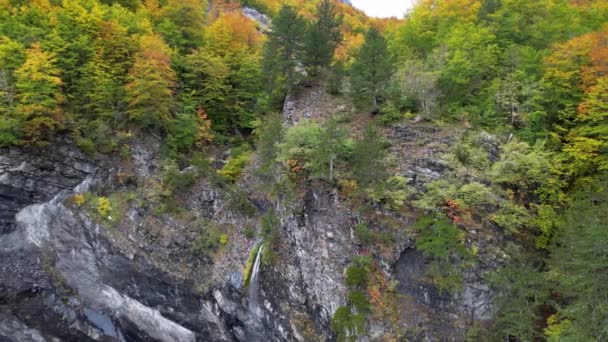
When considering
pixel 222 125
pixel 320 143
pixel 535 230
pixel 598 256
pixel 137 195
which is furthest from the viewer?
pixel 222 125

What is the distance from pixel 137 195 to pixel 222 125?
830cm

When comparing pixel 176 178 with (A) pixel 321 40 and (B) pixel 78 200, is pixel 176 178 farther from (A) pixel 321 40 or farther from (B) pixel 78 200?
(A) pixel 321 40

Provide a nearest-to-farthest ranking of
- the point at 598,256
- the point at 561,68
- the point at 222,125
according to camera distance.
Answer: the point at 598,256 < the point at 561,68 < the point at 222,125

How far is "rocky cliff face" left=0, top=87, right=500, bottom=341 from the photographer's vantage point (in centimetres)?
1814

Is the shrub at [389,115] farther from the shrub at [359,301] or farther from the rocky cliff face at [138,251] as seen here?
the shrub at [359,301]

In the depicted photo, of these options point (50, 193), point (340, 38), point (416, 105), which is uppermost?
point (340, 38)

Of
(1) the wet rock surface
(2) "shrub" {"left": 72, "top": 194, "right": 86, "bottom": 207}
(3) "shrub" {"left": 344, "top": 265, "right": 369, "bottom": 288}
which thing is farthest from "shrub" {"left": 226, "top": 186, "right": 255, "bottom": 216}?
(1) the wet rock surface

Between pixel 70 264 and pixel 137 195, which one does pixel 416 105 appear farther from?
pixel 70 264

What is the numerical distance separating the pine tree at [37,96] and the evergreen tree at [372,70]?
15.6 metres

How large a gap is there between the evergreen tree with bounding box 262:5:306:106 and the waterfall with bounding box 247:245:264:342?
12083 mm

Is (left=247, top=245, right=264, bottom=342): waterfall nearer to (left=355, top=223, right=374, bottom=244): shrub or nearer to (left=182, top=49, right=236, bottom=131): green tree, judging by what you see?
(left=355, top=223, right=374, bottom=244): shrub

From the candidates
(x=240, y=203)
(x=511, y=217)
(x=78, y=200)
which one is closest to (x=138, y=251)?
(x=78, y=200)

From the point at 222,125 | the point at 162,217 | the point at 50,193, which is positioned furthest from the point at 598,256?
the point at 50,193

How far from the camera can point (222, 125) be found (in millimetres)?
27594
